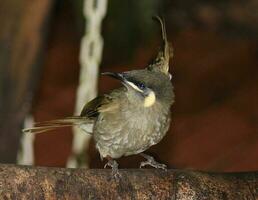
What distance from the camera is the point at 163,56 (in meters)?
4.58

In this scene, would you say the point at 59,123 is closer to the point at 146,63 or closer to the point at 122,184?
the point at 122,184

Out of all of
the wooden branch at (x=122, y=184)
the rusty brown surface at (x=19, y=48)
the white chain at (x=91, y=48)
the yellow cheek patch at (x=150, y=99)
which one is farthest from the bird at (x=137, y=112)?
the rusty brown surface at (x=19, y=48)

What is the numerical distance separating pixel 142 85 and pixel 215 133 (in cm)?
460

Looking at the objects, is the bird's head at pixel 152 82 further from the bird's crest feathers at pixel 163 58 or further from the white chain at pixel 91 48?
the white chain at pixel 91 48

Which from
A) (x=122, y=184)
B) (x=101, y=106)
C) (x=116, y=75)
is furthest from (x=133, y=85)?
(x=122, y=184)

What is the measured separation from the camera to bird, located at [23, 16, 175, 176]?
14.0 ft

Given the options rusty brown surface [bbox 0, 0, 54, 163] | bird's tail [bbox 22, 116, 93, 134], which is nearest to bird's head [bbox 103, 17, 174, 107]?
bird's tail [bbox 22, 116, 93, 134]

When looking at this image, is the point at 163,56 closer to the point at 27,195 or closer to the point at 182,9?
the point at 27,195

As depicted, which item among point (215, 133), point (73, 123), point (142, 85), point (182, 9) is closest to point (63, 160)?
point (215, 133)

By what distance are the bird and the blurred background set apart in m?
1.45

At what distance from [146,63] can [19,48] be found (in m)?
3.13

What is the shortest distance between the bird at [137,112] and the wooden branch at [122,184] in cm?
66

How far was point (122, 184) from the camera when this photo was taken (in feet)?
11.3

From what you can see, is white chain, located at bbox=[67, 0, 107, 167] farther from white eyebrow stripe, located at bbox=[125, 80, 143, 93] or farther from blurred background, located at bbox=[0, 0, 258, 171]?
white eyebrow stripe, located at bbox=[125, 80, 143, 93]
